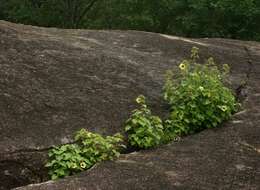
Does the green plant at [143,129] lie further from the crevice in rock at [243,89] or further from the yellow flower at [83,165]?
the crevice in rock at [243,89]

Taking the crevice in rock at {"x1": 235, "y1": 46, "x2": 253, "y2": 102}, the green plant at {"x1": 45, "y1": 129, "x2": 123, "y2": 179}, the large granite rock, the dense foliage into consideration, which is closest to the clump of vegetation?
the green plant at {"x1": 45, "y1": 129, "x2": 123, "y2": 179}

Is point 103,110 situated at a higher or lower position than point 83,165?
higher

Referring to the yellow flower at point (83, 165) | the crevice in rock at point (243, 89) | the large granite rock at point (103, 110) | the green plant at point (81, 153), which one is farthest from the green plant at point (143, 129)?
the crevice in rock at point (243, 89)

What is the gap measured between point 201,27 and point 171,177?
22573mm

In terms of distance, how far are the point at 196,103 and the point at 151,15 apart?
991 inches

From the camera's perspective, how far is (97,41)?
8.99m

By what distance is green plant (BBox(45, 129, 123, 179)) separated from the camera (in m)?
5.27

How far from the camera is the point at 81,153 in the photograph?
5.46 meters

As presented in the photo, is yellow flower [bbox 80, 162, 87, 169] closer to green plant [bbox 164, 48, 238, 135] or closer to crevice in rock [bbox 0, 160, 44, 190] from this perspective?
crevice in rock [bbox 0, 160, 44, 190]

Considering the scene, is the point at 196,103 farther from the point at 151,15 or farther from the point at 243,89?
the point at 151,15

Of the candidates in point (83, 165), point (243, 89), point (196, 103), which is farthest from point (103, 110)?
point (243, 89)

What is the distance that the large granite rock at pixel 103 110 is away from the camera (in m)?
5.13

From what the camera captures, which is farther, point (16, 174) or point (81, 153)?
point (81, 153)

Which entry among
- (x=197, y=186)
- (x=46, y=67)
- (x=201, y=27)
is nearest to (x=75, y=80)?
(x=46, y=67)
